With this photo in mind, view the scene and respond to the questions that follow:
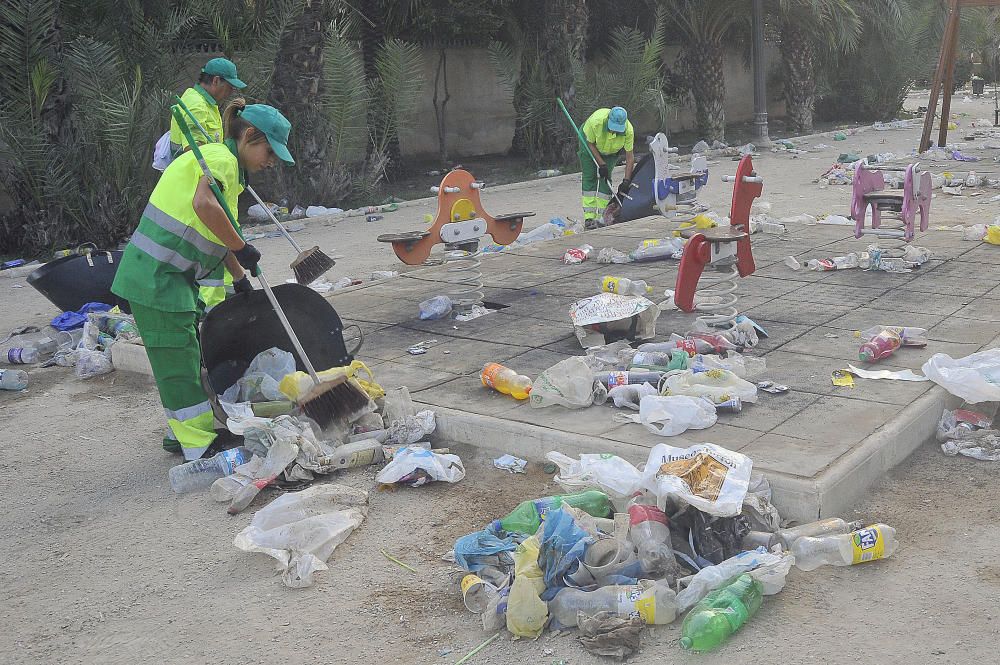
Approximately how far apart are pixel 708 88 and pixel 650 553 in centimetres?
1801

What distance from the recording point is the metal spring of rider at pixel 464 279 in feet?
24.8

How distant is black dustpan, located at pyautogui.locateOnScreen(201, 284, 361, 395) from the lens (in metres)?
5.30

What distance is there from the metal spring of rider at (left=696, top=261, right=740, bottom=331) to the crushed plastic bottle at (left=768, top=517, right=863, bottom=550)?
2395 mm

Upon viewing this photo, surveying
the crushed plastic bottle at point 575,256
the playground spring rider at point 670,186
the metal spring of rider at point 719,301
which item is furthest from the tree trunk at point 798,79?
the metal spring of rider at point 719,301

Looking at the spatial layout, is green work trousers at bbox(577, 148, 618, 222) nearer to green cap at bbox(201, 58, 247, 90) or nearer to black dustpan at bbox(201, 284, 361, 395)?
green cap at bbox(201, 58, 247, 90)

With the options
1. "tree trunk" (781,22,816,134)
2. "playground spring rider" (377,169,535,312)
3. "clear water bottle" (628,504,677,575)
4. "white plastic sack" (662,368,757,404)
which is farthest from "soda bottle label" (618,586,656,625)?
"tree trunk" (781,22,816,134)

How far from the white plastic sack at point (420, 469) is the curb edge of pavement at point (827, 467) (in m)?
0.33

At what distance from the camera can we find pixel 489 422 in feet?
16.5

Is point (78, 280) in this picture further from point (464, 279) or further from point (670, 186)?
point (670, 186)

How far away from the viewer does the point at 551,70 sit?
1677cm

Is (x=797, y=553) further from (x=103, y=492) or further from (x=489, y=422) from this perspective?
(x=103, y=492)

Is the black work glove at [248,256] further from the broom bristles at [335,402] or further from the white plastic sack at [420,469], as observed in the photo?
the white plastic sack at [420,469]

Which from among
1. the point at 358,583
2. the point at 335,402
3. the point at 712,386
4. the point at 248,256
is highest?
the point at 248,256

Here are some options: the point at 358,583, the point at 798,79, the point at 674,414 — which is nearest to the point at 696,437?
the point at 674,414
